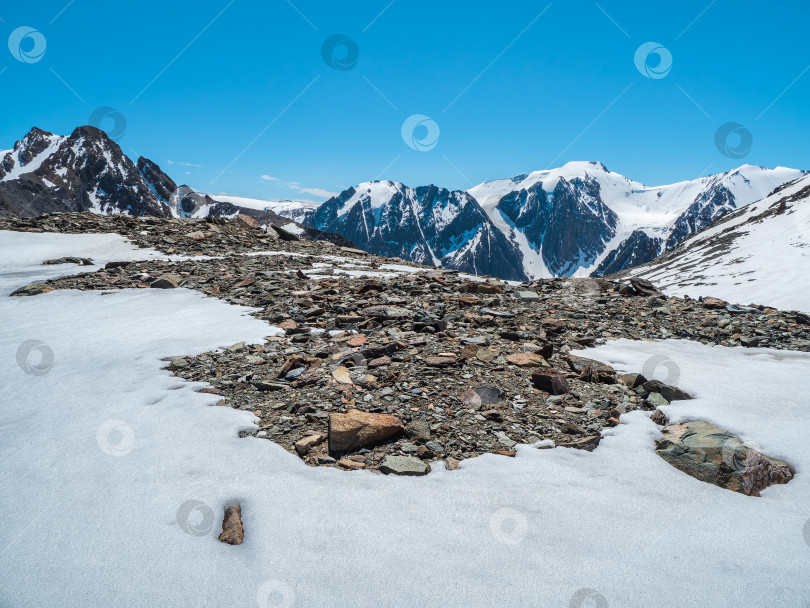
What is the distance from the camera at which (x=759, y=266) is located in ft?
181

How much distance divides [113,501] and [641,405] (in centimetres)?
722

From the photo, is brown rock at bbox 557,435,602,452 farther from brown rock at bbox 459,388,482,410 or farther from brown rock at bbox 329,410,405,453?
brown rock at bbox 329,410,405,453

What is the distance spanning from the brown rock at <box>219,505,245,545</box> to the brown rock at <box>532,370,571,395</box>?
4.99 meters

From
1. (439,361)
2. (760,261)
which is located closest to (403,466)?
(439,361)

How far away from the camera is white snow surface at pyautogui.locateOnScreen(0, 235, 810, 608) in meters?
3.09

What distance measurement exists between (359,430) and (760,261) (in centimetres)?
7622

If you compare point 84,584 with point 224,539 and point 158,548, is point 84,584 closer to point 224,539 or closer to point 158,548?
point 158,548

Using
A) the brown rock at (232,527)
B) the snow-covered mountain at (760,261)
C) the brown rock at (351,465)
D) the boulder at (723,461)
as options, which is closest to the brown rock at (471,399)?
the brown rock at (351,465)

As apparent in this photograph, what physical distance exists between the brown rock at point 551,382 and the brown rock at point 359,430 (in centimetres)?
282

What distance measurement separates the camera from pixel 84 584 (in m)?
3.12

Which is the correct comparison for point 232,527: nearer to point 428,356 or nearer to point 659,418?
point 428,356

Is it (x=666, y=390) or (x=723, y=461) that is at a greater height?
(x=666, y=390)

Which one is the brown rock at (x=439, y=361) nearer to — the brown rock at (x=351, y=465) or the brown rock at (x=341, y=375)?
the brown rock at (x=341, y=375)

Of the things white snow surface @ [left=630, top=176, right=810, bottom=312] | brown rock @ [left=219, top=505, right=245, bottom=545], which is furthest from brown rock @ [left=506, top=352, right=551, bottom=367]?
white snow surface @ [left=630, top=176, right=810, bottom=312]
